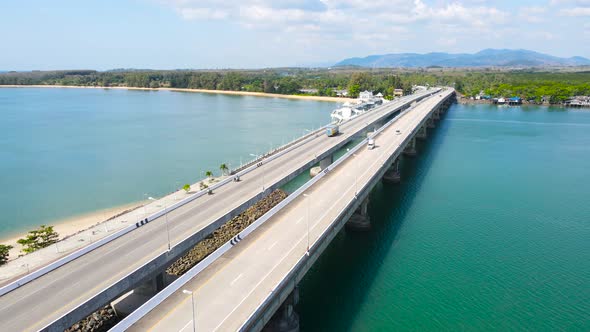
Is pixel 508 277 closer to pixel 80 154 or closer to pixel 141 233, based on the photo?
pixel 141 233

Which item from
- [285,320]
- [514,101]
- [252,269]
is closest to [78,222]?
[252,269]

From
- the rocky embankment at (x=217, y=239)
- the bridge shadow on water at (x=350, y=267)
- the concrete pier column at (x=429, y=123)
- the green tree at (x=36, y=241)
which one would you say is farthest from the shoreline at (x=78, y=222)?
the concrete pier column at (x=429, y=123)

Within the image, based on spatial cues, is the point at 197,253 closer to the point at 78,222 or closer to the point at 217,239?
the point at 217,239

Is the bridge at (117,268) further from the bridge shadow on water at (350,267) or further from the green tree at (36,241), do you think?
the green tree at (36,241)

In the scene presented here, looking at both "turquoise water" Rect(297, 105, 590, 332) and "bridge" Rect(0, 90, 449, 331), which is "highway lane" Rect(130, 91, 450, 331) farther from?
"turquoise water" Rect(297, 105, 590, 332)

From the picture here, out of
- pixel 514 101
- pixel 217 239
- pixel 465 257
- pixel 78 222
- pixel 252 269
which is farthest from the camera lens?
pixel 514 101

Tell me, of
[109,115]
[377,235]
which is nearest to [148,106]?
[109,115]
